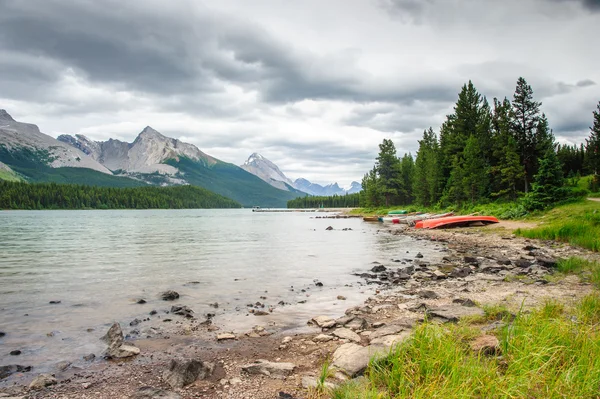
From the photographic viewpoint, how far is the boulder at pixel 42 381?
699cm

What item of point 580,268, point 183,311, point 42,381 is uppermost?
point 580,268

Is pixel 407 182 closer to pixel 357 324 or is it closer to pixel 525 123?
pixel 525 123

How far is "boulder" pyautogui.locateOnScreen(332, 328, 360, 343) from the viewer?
29.6 ft

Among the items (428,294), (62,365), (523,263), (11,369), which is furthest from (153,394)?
(523,263)

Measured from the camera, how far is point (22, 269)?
22266 millimetres

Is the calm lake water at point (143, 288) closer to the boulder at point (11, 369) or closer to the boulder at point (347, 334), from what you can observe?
the boulder at point (11, 369)

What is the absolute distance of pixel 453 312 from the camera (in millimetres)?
9875

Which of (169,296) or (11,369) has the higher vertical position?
(11,369)

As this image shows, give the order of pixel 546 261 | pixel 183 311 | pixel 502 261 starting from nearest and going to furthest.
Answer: pixel 183 311 → pixel 546 261 → pixel 502 261

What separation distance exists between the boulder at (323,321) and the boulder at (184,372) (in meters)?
4.14

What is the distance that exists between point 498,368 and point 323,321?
6.09 meters

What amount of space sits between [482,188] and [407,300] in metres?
58.8

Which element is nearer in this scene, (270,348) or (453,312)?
(270,348)

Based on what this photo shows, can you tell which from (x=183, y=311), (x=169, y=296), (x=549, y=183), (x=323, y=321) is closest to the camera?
(x=323, y=321)
